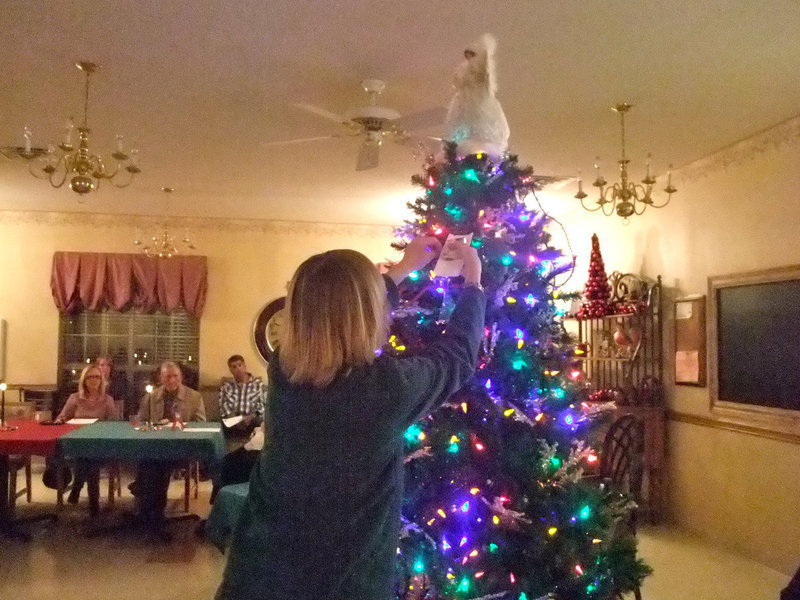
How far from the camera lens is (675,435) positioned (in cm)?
513

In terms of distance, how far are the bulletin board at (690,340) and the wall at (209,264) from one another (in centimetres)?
352

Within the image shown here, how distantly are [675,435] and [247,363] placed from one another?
14.7ft

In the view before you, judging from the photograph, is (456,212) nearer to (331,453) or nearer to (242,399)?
(331,453)

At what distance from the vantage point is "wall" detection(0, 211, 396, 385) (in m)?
7.29

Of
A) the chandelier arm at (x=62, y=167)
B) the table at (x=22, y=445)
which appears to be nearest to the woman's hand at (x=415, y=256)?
the chandelier arm at (x=62, y=167)

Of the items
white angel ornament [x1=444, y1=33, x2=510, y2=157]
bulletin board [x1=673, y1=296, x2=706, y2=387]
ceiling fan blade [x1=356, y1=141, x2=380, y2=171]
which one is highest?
ceiling fan blade [x1=356, y1=141, x2=380, y2=171]

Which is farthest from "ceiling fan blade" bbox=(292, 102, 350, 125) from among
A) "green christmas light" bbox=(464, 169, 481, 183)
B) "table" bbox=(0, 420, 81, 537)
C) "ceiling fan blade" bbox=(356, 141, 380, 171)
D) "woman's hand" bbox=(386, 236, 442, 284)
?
"table" bbox=(0, 420, 81, 537)

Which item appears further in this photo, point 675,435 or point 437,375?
point 675,435

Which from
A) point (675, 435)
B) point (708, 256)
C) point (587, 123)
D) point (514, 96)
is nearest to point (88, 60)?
point (514, 96)

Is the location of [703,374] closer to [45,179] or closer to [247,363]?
[247,363]

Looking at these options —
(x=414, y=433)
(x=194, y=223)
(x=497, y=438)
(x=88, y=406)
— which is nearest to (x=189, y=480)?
(x=88, y=406)

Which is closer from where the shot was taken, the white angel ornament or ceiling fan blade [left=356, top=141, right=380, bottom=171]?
the white angel ornament

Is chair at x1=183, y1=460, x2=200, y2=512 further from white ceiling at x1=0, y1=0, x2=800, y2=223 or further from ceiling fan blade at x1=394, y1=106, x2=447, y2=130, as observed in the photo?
ceiling fan blade at x1=394, y1=106, x2=447, y2=130

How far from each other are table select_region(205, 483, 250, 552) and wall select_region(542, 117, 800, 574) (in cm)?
308
